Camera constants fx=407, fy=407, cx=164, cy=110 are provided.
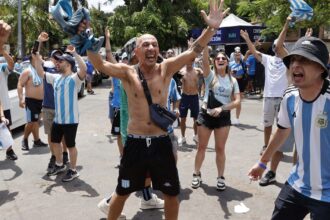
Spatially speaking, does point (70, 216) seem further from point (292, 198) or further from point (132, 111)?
point (292, 198)

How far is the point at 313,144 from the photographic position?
2.76m

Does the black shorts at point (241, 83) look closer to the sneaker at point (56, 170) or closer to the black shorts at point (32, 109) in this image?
the black shorts at point (32, 109)

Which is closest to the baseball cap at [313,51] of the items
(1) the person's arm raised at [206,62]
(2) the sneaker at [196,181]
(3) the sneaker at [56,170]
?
(1) the person's arm raised at [206,62]

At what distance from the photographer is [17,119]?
9.20m

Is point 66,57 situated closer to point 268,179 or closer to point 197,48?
point 197,48

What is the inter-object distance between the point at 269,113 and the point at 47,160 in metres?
3.92

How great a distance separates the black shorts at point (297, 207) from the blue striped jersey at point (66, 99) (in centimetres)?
365

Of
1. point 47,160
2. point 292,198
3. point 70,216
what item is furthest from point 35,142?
point 292,198

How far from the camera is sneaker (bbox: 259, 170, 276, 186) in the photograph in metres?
5.62

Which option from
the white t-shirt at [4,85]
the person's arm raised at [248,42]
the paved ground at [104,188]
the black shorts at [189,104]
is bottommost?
the paved ground at [104,188]

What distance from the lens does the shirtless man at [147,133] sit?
3.71 metres

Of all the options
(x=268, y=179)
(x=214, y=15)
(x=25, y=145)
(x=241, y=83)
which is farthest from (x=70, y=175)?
(x=241, y=83)

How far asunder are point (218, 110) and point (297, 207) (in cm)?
249

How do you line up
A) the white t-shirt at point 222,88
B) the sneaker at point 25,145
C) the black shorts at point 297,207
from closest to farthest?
1. the black shorts at point 297,207
2. the white t-shirt at point 222,88
3. the sneaker at point 25,145
